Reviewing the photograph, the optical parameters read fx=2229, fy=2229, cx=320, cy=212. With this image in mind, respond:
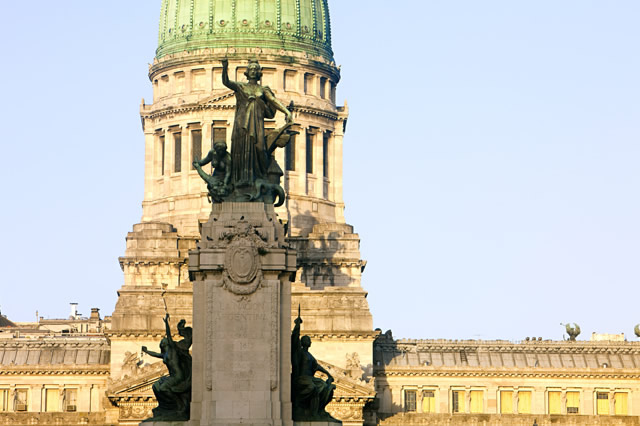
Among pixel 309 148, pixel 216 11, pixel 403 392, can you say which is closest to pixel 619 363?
pixel 403 392

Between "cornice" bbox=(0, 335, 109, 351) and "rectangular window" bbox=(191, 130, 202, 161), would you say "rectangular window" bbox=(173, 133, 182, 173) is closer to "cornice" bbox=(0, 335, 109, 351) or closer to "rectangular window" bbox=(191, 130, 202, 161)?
"rectangular window" bbox=(191, 130, 202, 161)

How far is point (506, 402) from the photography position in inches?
7239

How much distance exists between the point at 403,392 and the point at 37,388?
97.9 ft

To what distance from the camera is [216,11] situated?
192875mm

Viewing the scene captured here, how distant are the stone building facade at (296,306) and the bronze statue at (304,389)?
66837 millimetres

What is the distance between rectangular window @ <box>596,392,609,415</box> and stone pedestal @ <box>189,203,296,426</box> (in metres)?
93.9

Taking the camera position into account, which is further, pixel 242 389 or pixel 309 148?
pixel 309 148

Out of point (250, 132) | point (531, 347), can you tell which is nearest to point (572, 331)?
point (531, 347)

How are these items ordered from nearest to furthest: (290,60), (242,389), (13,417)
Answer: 1. (242,389)
2. (13,417)
3. (290,60)

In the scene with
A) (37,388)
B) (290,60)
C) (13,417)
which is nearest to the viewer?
(13,417)

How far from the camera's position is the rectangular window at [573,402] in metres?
184

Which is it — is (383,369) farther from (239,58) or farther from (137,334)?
(239,58)

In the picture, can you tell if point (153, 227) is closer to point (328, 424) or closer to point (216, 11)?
point (216, 11)

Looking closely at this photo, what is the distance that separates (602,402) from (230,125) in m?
39.6
